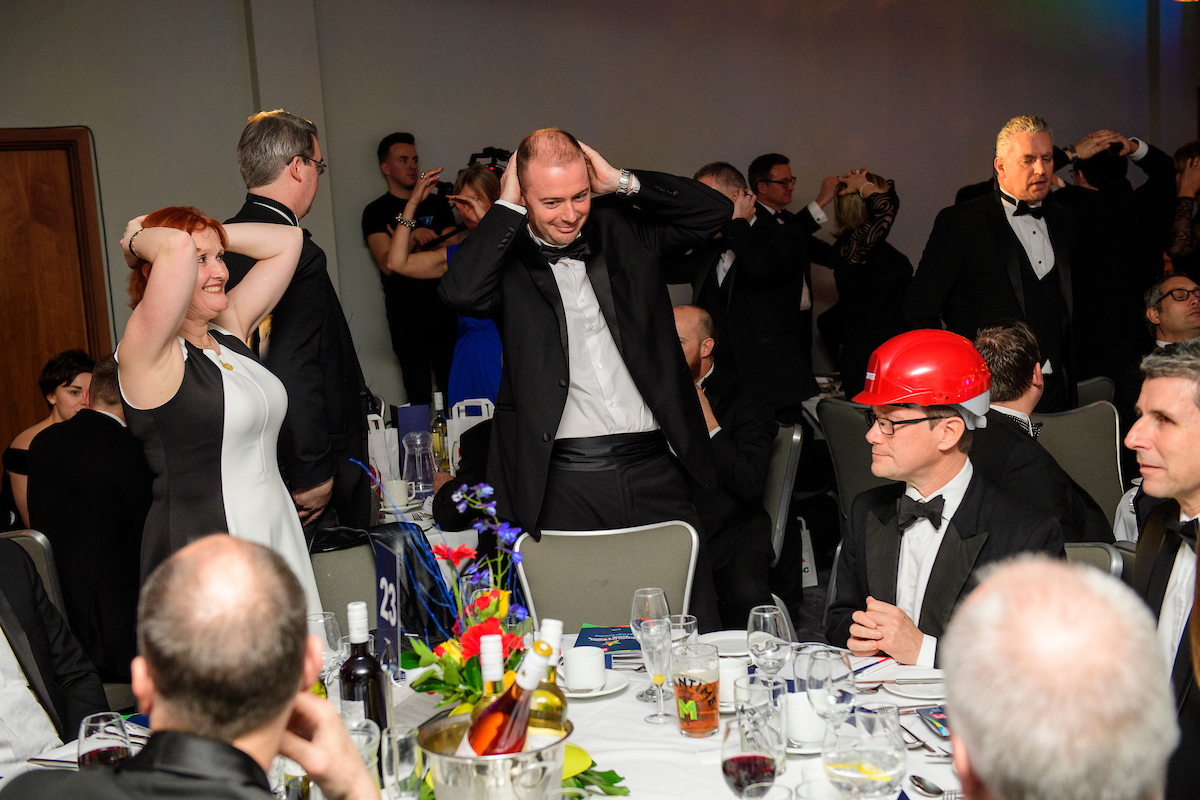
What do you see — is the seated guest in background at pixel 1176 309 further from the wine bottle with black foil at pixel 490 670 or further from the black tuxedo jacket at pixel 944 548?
the wine bottle with black foil at pixel 490 670

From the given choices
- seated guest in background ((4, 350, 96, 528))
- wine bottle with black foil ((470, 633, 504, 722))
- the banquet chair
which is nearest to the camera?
wine bottle with black foil ((470, 633, 504, 722))

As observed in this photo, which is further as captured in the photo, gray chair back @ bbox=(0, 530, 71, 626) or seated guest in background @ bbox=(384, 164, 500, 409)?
seated guest in background @ bbox=(384, 164, 500, 409)

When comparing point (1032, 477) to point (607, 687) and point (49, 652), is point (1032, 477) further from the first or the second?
point (49, 652)

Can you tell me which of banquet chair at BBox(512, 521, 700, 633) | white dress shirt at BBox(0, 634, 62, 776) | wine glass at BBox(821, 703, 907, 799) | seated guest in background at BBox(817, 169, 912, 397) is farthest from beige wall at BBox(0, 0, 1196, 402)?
wine glass at BBox(821, 703, 907, 799)

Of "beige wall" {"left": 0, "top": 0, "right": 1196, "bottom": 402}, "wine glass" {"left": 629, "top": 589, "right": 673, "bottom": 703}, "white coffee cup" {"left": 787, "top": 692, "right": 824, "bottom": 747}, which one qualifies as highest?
"beige wall" {"left": 0, "top": 0, "right": 1196, "bottom": 402}

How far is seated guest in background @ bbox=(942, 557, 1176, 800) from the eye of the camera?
2.64 feet

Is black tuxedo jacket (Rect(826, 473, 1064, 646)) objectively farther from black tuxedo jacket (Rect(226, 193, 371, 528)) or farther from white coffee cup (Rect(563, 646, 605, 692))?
black tuxedo jacket (Rect(226, 193, 371, 528))

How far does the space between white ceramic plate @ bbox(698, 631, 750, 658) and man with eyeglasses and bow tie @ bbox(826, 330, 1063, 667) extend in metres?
0.26

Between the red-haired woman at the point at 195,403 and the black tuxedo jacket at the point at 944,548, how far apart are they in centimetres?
125

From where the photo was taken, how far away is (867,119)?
7.77 meters

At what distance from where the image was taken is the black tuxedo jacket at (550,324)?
2828mm

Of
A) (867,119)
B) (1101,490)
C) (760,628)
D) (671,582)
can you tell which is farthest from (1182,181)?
(760,628)

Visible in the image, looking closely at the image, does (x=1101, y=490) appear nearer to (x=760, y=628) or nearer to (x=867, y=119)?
(x=760, y=628)

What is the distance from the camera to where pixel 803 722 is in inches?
65.1
